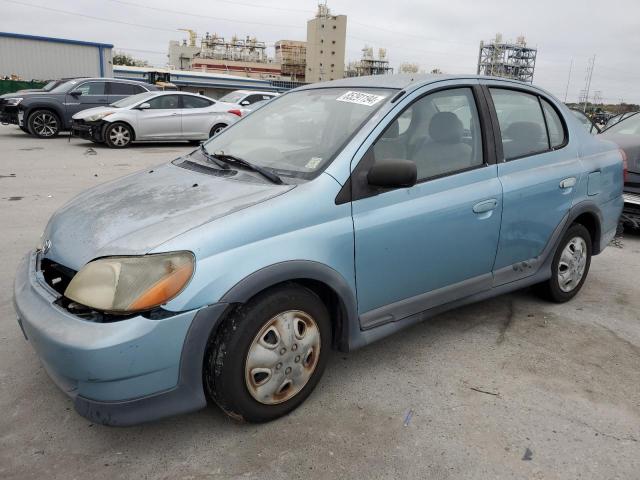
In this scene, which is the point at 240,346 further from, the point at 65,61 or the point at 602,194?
the point at 65,61

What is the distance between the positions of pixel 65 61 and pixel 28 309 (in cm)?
2988

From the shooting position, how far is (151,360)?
2.09 metres

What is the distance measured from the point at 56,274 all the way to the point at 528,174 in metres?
2.86

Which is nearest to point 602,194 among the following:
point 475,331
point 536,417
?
point 475,331

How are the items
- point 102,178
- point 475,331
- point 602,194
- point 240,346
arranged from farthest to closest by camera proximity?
point 102,178 → point 602,194 → point 475,331 → point 240,346

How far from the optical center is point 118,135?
41.8 feet

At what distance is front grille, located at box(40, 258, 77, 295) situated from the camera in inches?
94.4

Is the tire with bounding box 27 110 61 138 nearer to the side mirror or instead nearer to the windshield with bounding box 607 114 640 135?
the windshield with bounding box 607 114 640 135

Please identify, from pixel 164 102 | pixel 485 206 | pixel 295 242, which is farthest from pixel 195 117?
pixel 295 242

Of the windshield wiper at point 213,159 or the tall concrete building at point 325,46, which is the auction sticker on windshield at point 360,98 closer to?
the windshield wiper at point 213,159

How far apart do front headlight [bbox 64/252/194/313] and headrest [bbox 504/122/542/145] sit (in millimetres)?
2365

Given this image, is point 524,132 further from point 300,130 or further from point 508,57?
point 508,57

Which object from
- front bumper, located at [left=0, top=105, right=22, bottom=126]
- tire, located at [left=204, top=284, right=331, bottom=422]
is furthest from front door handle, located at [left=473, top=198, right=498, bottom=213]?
front bumper, located at [left=0, top=105, right=22, bottom=126]

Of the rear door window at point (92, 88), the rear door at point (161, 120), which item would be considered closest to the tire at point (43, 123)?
the rear door window at point (92, 88)
